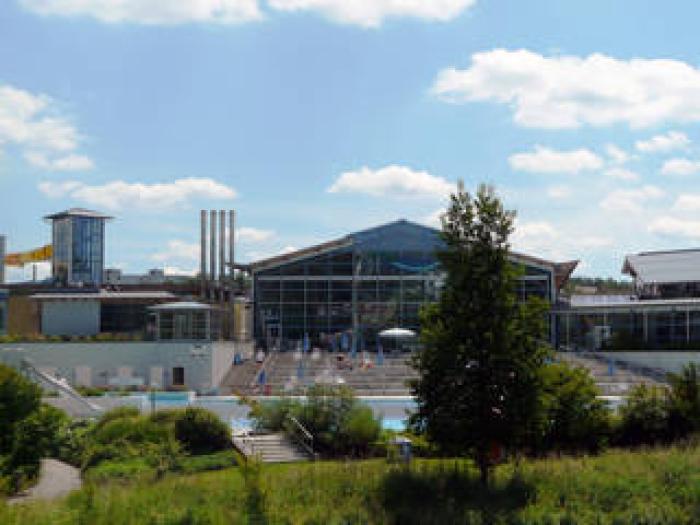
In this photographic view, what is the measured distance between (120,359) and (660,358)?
83.2 feet

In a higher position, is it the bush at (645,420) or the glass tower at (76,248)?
the glass tower at (76,248)

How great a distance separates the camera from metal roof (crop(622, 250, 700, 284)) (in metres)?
47.9

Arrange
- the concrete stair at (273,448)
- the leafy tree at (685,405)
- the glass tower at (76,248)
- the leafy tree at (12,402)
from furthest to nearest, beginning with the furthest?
the glass tower at (76,248) → the concrete stair at (273,448) → the leafy tree at (685,405) → the leafy tree at (12,402)

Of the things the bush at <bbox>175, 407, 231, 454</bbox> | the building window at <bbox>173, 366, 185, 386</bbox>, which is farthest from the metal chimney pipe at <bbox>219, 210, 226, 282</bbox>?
the bush at <bbox>175, 407, 231, 454</bbox>

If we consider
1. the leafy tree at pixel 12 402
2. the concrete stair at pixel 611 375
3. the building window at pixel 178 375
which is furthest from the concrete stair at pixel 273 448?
the concrete stair at pixel 611 375

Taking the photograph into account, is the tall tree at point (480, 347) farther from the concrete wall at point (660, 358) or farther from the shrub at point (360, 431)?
the concrete wall at point (660, 358)

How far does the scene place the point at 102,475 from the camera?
2048cm

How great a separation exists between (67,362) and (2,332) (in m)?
9.19

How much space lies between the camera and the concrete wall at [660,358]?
41344 mm

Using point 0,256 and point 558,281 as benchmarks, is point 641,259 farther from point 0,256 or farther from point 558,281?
point 0,256

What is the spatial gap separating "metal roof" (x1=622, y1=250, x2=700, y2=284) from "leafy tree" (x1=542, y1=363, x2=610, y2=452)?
29.5 m

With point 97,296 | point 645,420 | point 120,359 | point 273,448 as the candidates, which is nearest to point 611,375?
point 645,420

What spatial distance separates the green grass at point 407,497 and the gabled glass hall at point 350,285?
3219cm

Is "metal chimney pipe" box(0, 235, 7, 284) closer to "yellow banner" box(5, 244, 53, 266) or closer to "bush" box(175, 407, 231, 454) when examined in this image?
"yellow banner" box(5, 244, 53, 266)
